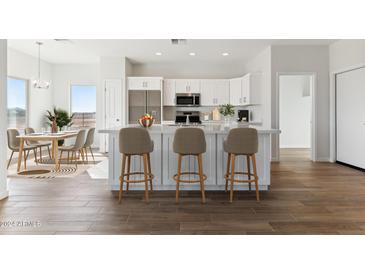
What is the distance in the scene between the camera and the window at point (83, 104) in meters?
10.1

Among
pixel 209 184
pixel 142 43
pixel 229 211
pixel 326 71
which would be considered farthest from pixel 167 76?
pixel 229 211

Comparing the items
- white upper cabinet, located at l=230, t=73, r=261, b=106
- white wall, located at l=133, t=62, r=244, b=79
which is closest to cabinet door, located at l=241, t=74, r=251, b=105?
white upper cabinet, located at l=230, t=73, r=261, b=106

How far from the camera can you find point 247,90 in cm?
791

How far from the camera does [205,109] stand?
930cm

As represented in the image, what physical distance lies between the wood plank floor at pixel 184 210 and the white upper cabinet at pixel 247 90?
331 centimetres

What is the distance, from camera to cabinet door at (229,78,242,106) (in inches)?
333

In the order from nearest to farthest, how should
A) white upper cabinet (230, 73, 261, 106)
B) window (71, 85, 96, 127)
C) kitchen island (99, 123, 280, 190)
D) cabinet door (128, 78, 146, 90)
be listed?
kitchen island (99, 123, 280, 190), white upper cabinet (230, 73, 261, 106), cabinet door (128, 78, 146, 90), window (71, 85, 96, 127)

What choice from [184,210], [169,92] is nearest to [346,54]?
[169,92]

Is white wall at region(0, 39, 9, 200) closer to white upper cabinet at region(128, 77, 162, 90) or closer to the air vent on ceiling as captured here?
the air vent on ceiling

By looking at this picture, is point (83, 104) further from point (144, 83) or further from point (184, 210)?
point (184, 210)

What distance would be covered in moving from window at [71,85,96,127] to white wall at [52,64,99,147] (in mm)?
185

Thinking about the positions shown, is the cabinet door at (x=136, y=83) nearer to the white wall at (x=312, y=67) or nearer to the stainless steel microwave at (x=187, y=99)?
the stainless steel microwave at (x=187, y=99)
